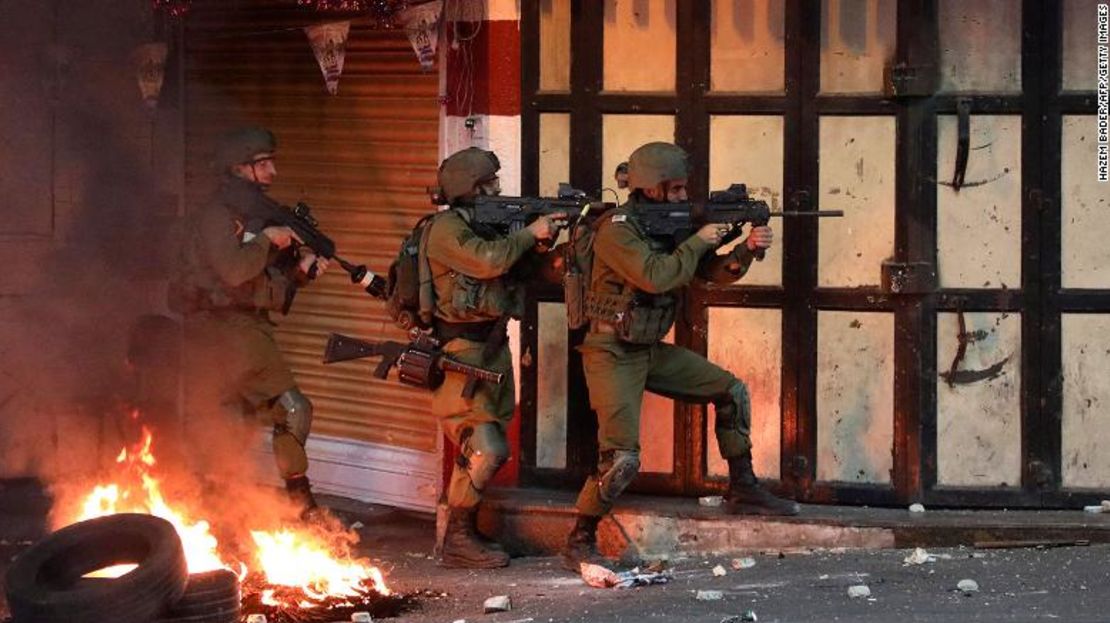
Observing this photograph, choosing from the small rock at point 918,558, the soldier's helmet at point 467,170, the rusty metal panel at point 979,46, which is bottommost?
the small rock at point 918,558

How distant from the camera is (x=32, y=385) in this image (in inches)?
466

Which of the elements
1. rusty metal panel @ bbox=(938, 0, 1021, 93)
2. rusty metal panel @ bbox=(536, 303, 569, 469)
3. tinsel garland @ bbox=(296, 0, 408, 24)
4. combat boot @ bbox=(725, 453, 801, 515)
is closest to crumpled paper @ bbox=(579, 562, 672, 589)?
combat boot @ bbox=(725, 453, 801, 515)

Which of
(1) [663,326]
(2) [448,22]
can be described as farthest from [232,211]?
(1) [663,326]

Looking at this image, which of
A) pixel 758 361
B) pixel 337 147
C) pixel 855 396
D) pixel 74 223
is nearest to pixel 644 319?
pixel 758 361

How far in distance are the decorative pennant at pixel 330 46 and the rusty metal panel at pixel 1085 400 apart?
4.11 meters

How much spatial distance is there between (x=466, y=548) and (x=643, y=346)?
1372 mm

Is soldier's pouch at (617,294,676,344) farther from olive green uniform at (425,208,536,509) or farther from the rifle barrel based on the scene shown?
the rifle barrel

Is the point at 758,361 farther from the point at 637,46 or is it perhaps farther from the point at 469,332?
the point at 637,46

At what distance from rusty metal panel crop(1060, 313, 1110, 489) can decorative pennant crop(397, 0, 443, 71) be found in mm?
3601

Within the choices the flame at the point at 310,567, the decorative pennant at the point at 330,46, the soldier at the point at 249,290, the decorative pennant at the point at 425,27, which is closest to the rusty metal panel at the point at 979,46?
the decorative pennant at the point at 425,27

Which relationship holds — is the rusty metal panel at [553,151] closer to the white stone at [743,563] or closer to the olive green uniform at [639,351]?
the olive green uniform at [639,351]

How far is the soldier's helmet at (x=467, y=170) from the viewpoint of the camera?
962 cm

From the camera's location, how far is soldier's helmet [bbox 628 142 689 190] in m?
9.36

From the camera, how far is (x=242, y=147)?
10125 mm
